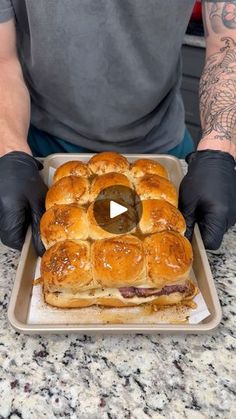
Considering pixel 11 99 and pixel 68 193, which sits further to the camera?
pixel 11 99

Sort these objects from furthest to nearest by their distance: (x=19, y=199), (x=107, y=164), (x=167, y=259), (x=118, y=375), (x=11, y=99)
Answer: (x=11, y=99), (x=107, y=164), (x=19, y=199), (x=167, y=259), (x=118, y=375)

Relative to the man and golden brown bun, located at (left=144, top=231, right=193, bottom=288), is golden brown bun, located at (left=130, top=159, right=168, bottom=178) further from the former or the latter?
golden brown bun, located at (left=144, top=231, right=193, bottom=288)

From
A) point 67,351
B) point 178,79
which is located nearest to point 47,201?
point 67,351

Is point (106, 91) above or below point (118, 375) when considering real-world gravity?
above

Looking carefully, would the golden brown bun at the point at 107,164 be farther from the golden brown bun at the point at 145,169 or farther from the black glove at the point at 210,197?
the black glove at the point at 210,197

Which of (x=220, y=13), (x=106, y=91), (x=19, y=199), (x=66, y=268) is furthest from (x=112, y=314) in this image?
(x=220, y=13)

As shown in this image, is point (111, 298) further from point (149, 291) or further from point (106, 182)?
point (106, 182)

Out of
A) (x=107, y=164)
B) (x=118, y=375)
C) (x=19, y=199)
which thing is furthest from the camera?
(x=107, y=164)

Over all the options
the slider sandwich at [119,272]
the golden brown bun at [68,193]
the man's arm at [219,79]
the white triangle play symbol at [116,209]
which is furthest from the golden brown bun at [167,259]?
the man's arm at [219,79]
